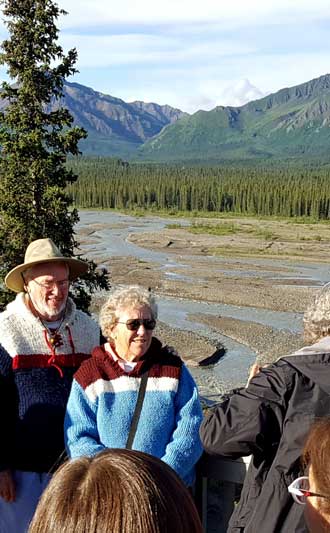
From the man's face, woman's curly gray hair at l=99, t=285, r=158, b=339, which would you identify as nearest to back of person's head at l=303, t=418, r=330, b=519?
woman's curly gray hair at l=99, t=285, r=158, b=339

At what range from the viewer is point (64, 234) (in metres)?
15.2

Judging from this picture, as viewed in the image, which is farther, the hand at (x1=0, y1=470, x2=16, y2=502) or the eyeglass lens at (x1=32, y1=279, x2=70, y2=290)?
the eyeglass lens at (x1=32, y1=279, x2=70, y2=290)

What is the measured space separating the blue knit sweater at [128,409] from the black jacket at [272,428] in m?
0.43

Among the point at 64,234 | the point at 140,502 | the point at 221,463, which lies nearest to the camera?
the point at 140,502

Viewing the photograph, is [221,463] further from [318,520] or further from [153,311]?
[318,520]

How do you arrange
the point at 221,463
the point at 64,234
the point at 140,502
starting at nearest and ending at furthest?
the point at 140,502, the point at 221,463, the point at 64,234

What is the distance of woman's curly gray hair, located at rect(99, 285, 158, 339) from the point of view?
3609 millimetres

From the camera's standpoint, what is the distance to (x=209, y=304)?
3262 cm

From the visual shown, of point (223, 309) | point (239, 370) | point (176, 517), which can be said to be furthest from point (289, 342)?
point (176, 517)

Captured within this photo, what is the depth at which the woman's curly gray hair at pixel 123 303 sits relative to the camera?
3609 mm

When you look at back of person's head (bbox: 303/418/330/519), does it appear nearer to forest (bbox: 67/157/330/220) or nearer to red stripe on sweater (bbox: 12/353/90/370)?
red stripe on sweater (bbox: 12/353/90/370)

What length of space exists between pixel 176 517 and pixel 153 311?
2072 millimetres

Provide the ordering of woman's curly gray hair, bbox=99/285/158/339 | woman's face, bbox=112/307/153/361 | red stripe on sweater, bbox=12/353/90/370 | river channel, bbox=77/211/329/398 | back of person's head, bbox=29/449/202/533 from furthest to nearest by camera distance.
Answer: river channel, bbox=77/211/329/398
red stripe on sweater, bbox=12/353/90/370
woman's curly gray hair, bbox=99/285/158/339
woman's face, bbox=112/307/153/361
back of person's head, bbox=29/449/202/533

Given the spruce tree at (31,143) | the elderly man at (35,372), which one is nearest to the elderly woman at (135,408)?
the elderly man at (35,372)
